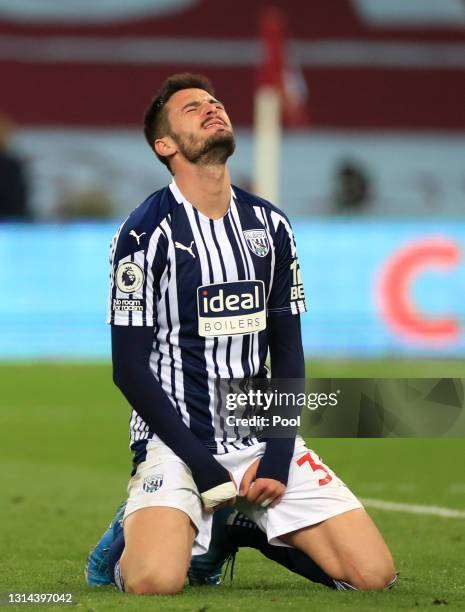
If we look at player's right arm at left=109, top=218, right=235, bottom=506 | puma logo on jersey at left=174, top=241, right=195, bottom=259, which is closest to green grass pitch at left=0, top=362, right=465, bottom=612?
player's right arm at left=109, top=218, right=235, bottom=506

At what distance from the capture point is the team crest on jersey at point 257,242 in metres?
5.47

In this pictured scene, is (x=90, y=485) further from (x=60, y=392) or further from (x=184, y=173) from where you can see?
(x=60, y=392)

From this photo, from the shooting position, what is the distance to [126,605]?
187 inches

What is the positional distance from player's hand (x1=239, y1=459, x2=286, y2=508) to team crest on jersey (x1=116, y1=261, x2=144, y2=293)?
2.57 ft

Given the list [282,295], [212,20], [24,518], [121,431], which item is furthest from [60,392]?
[212,20]

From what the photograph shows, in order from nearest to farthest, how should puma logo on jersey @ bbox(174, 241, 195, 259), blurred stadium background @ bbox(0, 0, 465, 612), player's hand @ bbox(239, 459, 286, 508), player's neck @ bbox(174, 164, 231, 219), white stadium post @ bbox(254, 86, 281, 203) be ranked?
player's hand @ bbox(239, 459, 286, 508)
puma logo on jersey @ bbox(174, 241, 195, 259)
player's neck @ bbox(174, 164, 231, 219)
blurred stadium background @ bbox(0, 0, 465, 612)
white stadium post @ bbox(254, 86, 281, 203)

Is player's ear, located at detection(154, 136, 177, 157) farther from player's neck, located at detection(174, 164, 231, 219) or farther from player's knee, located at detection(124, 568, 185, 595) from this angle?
player's knee, located at detection(124, 568, 185, 595)

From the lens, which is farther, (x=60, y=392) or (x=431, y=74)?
(x=431, y=74)

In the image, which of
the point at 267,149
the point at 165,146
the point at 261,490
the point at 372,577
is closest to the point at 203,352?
the point at 261,490

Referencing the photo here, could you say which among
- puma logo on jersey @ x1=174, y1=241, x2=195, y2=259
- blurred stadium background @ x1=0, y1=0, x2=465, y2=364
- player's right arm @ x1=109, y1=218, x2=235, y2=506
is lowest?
player's right arm @ x1=109, y1=218, x2=235, y2=506

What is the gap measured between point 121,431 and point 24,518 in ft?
11.2

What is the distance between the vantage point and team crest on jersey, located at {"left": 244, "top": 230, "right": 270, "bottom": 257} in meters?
5.47

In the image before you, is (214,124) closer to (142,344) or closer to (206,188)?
(206,188)

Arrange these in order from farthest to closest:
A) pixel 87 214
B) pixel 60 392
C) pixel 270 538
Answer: pixel 87 214, pixel 60 392, pixel 270 538
